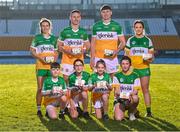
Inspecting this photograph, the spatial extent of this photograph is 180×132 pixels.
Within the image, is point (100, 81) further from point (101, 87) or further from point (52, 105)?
point (52, 105)

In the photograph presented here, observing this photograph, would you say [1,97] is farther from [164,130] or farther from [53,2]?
[53,2]

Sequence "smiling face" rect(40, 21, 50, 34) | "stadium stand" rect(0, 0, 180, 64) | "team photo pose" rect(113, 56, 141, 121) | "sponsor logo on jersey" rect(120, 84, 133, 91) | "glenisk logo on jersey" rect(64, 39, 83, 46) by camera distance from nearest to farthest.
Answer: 1. "team photo pose" rect(113, 56, 141, 121)
2. "sponsor logo on jersey" rect(120, 84, 133, 91)
3. "smiling face" rect(40, 21, 50, 34)
4. "glenisk logo on jersey" rect(64, 39, 83, 46)
5. "stadium stand" rect(0, 0, 180, 64)

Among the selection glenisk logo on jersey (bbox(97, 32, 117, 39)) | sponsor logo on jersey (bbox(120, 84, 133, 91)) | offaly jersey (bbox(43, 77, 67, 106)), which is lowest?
sponsor logo on jersey (bbox(120, 84, 133, 91))

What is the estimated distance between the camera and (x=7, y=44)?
38000 millimetres

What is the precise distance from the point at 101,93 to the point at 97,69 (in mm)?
435

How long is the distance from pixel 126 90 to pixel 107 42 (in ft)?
3.32

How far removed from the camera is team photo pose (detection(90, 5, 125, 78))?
7508mm

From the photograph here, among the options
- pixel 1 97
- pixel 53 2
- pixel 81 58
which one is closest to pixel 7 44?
pixel 53 2

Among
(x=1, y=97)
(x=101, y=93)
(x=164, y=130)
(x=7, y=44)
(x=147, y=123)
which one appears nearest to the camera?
(x=164, y=130)

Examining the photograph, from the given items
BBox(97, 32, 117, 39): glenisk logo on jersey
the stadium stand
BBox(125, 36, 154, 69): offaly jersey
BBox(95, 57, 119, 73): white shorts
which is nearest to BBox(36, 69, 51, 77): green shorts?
BBox(95, 57, 119, 73): white shorts

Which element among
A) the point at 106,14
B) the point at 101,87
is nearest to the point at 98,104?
the point at 101,87

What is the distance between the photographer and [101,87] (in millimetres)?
7102

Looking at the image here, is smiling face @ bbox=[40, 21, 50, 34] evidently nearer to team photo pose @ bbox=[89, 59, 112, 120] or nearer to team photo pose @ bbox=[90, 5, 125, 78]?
team photo pose @ bbox=[90, 5, 125, 78]

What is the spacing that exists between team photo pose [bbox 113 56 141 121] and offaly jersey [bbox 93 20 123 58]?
595 millimetres
